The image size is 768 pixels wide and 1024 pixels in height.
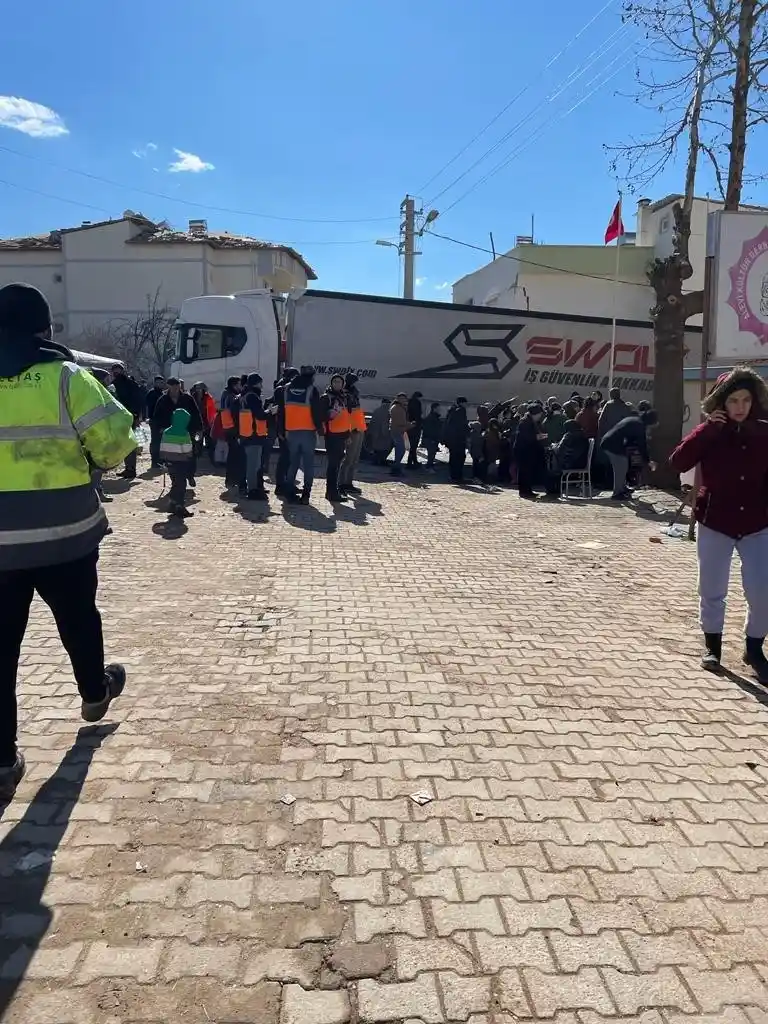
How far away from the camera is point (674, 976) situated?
7.43ft

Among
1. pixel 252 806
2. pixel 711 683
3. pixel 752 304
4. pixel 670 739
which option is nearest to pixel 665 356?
pixel 752 304

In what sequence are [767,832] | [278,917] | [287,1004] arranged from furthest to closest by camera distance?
[767,832]
[278,917]
[287,1004]

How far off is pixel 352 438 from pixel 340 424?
1.27m

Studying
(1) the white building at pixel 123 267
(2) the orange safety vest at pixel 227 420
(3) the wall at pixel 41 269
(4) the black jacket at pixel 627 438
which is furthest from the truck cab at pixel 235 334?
(3) the wall at pixel 41 269

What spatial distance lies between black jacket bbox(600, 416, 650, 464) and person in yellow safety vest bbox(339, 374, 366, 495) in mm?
4057

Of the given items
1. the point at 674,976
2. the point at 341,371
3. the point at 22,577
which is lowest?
the point at 674,976

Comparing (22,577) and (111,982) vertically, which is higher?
(22,577)

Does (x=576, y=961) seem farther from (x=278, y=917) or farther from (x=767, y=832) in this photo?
(x=767, y=832)

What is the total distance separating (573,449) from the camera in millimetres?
13148

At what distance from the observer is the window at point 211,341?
1775 cm

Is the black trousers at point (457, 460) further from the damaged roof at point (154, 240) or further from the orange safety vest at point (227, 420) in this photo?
the damaged roof at point (154, 240)

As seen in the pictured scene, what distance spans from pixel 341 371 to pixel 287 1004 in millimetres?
16014

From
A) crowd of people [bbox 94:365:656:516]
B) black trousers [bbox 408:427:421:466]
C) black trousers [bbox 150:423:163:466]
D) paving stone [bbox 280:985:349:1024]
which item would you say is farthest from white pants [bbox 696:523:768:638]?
black trousers [bbox 408:427:421:466]

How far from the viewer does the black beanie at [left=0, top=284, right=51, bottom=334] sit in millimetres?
3090
